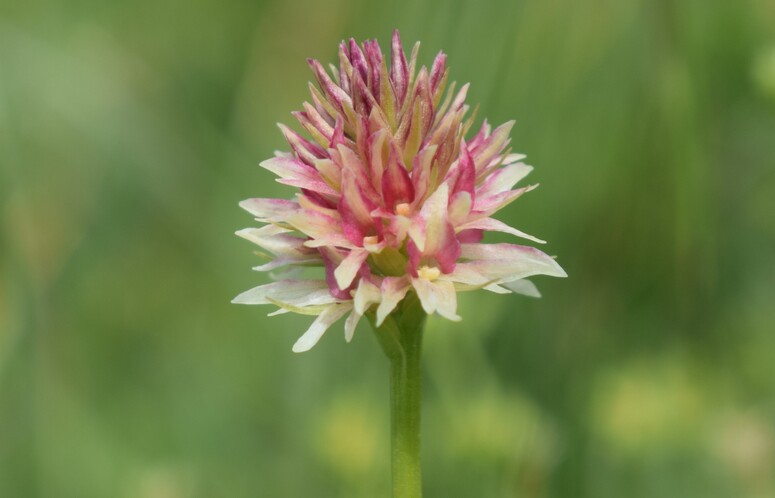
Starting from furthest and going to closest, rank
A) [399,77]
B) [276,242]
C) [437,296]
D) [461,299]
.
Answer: [461,299]
[276,242]
[399,77]
[437,296]

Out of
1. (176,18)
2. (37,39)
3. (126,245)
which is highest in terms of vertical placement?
(176,18)

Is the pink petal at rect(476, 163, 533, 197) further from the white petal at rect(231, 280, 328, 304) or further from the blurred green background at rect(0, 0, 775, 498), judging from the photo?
the blurred green background at rect(0, 0, 775, 498)

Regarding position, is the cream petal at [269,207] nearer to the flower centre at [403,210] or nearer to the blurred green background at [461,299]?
the flower centre at [403,210]

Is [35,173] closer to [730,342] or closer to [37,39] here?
[37,39]

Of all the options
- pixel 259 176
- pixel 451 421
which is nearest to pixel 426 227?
pixel 451 421

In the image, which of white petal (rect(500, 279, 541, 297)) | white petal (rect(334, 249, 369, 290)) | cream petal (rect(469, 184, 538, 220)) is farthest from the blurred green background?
white petal (rect(334, 249, 369, 290))

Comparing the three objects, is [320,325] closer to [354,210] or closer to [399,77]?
[354,210]

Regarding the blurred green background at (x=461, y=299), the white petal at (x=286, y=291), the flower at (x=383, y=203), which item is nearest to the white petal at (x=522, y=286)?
the flower at (x=383, y=203)

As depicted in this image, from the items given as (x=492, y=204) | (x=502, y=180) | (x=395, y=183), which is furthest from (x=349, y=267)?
(x=502, y=180)
